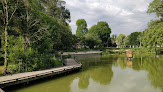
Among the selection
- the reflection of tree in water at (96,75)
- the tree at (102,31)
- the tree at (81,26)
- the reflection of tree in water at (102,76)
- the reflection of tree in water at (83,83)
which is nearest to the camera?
the reflection of tree in water at (83,83)

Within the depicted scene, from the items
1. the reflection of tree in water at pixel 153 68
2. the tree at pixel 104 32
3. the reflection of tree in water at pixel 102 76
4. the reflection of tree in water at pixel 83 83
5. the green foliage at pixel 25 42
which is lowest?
the reflection of tree in water at pixel 83 83

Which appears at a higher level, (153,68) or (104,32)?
(104,32)

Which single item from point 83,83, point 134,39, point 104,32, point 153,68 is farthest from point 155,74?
point 134,39

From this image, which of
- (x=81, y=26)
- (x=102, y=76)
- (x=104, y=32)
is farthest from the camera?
(x=81, y=26)

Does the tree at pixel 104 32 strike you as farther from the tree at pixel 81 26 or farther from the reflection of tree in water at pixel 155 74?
the reflection of tree in water at pixel 155 74

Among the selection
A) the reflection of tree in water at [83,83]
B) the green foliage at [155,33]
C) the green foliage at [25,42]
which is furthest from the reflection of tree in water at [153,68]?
the green foliage at [25,42]

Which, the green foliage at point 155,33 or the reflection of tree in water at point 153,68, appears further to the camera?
the green foliage at point 155,33

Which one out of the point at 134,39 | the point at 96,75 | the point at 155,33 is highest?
the point at 134,39

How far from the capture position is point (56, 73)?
11.6 metres

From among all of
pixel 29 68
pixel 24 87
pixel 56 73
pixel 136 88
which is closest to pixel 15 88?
pixel 24 87

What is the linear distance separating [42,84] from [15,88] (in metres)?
1.99

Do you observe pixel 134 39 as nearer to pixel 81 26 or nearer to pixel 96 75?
pixel 81 26

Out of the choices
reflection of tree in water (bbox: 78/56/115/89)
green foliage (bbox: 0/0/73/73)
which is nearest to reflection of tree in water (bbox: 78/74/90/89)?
reflection of tree in water (bbox: 78/56/115/89)

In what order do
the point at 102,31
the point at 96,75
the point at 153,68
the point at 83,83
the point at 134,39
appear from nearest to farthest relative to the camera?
the point at 83,83 < the point at 96,75 < the point at 153,68 < the point at 102,31 < the point at 134,39
